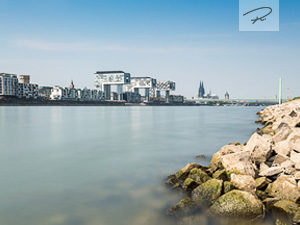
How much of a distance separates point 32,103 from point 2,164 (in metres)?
121

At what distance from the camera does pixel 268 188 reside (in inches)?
302

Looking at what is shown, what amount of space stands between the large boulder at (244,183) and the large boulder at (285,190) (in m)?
0.50

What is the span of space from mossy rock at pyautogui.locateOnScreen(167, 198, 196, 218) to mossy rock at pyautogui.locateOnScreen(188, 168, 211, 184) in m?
1.73

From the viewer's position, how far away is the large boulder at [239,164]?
845 cm

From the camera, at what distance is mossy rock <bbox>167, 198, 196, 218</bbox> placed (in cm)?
703

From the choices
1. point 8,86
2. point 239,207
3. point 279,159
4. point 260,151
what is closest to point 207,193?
point 239,207

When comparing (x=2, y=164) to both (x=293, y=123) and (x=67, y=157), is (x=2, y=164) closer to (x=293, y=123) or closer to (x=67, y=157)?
(x=67, y=157)

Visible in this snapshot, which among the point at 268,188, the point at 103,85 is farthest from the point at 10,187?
the point at 103,85

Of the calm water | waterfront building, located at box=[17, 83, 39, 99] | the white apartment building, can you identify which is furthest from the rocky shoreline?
the white apartment building

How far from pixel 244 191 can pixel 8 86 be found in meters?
140

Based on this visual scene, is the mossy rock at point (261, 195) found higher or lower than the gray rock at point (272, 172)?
lower

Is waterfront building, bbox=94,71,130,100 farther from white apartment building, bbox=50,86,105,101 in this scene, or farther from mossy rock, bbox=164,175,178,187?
mossy rock, bbox=164,175,178,187

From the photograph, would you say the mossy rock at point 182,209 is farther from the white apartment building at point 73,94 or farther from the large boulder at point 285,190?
the white apartment building at point 73,94

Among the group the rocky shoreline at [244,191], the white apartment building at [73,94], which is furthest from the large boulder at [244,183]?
the white apartment building at [73,94]
